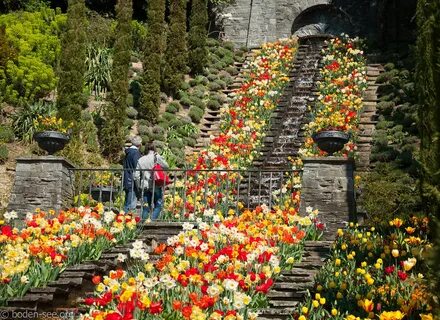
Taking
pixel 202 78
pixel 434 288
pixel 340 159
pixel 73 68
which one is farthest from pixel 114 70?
pixel 434 288

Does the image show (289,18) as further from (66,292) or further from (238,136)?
(66,292)

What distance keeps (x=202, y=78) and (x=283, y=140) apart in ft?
17.9

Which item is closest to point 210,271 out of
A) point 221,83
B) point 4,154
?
point 4,154

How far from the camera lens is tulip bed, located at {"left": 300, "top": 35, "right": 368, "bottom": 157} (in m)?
16.0

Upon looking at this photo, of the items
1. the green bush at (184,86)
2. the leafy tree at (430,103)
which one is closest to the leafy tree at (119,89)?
the green bush at (184,86)

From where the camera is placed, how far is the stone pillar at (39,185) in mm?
10656

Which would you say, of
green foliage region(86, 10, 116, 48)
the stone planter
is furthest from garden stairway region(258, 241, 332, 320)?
green foliage region(86, 10, 116, 48)

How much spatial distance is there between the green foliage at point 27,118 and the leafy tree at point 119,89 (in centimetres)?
142

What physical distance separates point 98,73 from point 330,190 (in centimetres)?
1084

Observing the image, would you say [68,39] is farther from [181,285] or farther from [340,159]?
[181,285]

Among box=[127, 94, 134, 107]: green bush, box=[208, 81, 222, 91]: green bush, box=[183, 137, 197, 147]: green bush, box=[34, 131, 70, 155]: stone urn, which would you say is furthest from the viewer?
box=[208, 81, 222, 91]: green bush

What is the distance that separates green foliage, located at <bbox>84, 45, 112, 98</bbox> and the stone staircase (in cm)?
668

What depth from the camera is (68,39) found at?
18219mm

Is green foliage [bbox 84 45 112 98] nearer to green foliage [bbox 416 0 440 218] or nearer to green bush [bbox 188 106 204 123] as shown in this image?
green bush [bbox 188 106 204 123]
